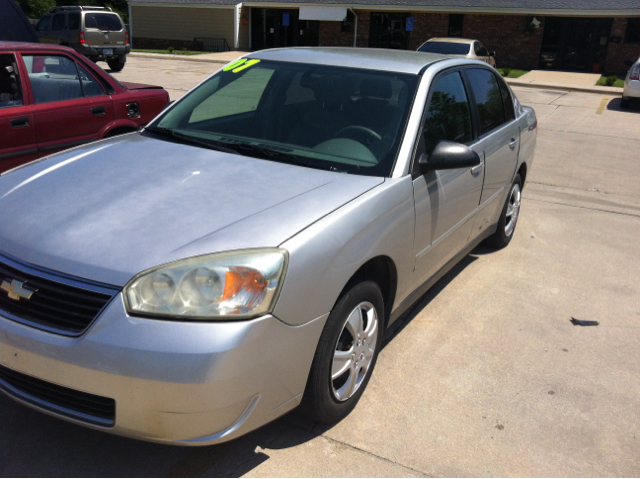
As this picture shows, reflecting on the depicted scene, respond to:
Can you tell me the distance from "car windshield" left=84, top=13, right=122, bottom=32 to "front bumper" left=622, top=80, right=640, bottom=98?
15699 mm

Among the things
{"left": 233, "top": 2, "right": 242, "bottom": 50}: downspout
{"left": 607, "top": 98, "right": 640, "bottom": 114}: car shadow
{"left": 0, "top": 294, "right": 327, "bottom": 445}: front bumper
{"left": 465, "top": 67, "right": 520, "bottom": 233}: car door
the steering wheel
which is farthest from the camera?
{"left": 233, "top": 2, "right": 242, "bottom": 50}: downspout

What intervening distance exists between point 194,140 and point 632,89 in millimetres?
14989

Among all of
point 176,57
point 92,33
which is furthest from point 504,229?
point 176,57

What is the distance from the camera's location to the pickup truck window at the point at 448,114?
363 cm

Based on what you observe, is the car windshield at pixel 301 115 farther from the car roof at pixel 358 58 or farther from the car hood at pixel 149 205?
the car hood at pixel 149 205

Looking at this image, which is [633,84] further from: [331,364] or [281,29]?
[281,29]

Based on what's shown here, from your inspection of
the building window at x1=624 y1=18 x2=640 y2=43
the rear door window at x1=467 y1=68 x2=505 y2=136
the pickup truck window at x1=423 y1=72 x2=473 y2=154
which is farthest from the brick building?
the pickup truck window at x1=423 y1=72 x2=473 y2=154

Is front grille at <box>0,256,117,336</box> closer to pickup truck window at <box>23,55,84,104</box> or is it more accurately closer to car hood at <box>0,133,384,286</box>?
car hood at <box>0,133,384,286</box>

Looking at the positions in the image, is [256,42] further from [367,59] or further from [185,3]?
[367,59]

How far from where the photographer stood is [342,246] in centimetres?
267

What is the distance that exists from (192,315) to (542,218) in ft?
17.4

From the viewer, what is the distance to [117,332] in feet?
7.29

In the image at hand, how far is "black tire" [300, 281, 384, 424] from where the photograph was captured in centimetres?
268

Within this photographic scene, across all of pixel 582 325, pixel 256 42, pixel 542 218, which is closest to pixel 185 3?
pixel 256 42
